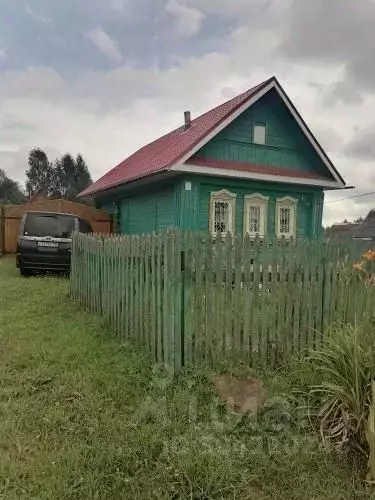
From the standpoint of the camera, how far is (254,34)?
1090cm

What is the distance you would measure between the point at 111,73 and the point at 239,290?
11438 mm

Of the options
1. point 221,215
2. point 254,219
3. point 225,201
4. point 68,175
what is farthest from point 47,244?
point 68,175

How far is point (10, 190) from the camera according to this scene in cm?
6091

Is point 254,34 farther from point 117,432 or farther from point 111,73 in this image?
point 117,432

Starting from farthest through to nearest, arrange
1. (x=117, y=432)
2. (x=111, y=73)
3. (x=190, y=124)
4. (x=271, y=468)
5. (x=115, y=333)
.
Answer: (x=190, y=124) < (x=111, y=73) < (x=115, y=333) < (x=117, y=432) < (x=271, y=468)

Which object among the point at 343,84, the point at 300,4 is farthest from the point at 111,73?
the point at 343,84

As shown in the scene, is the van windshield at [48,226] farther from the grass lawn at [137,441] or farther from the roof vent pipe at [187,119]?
the roof vent pipe at [187,119]

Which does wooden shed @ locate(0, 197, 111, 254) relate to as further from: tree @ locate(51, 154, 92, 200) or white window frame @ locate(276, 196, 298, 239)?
tree @ locate(51, 154, 92, 200)

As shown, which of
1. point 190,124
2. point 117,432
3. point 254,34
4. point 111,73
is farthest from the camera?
point 190,124

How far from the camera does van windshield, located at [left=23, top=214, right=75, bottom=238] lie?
437 inches

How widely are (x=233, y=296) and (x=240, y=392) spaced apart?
0.97 m

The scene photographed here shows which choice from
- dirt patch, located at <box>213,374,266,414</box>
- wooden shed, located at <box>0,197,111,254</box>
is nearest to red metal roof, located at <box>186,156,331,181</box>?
wooden shed, located at <box>0,197,111,254</box>

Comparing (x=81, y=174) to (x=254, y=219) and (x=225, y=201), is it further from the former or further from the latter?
(x=225, y=201)

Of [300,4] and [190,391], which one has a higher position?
[300,4]
